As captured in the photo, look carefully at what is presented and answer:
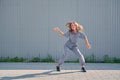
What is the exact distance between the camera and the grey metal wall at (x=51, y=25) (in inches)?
527

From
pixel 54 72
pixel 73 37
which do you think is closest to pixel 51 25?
pixel 73 37

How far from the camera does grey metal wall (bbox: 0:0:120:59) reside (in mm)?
13391

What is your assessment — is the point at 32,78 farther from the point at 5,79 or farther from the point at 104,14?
the point at 104,14

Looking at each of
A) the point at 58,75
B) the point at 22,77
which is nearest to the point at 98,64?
the point at 58,75

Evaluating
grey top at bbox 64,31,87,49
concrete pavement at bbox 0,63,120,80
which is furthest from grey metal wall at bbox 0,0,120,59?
grey top at bbox 64,31,87,49

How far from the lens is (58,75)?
10453 millimetres

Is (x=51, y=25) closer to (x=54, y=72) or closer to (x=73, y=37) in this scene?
(x=73, y=37)

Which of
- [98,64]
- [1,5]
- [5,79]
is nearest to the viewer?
[5,79]

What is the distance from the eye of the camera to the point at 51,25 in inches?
531

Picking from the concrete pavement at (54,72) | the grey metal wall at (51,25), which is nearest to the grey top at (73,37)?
the concrete pavement at (54,72)

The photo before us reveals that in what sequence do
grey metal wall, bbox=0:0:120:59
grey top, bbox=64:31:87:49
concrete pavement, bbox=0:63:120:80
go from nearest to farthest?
concrete pavement, bbox=0:63:120:80 → grey top, bbox=64:31:87:49 → grey metal wall, bbox=0:0:120:59

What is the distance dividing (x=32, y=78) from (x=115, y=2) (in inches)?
195

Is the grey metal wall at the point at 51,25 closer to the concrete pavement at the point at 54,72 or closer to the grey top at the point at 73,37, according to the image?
the concrete pavement at the point at 54,72

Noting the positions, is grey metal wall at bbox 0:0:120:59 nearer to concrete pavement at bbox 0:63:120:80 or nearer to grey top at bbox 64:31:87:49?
concrete pavement at bbox 0:63:120:80
